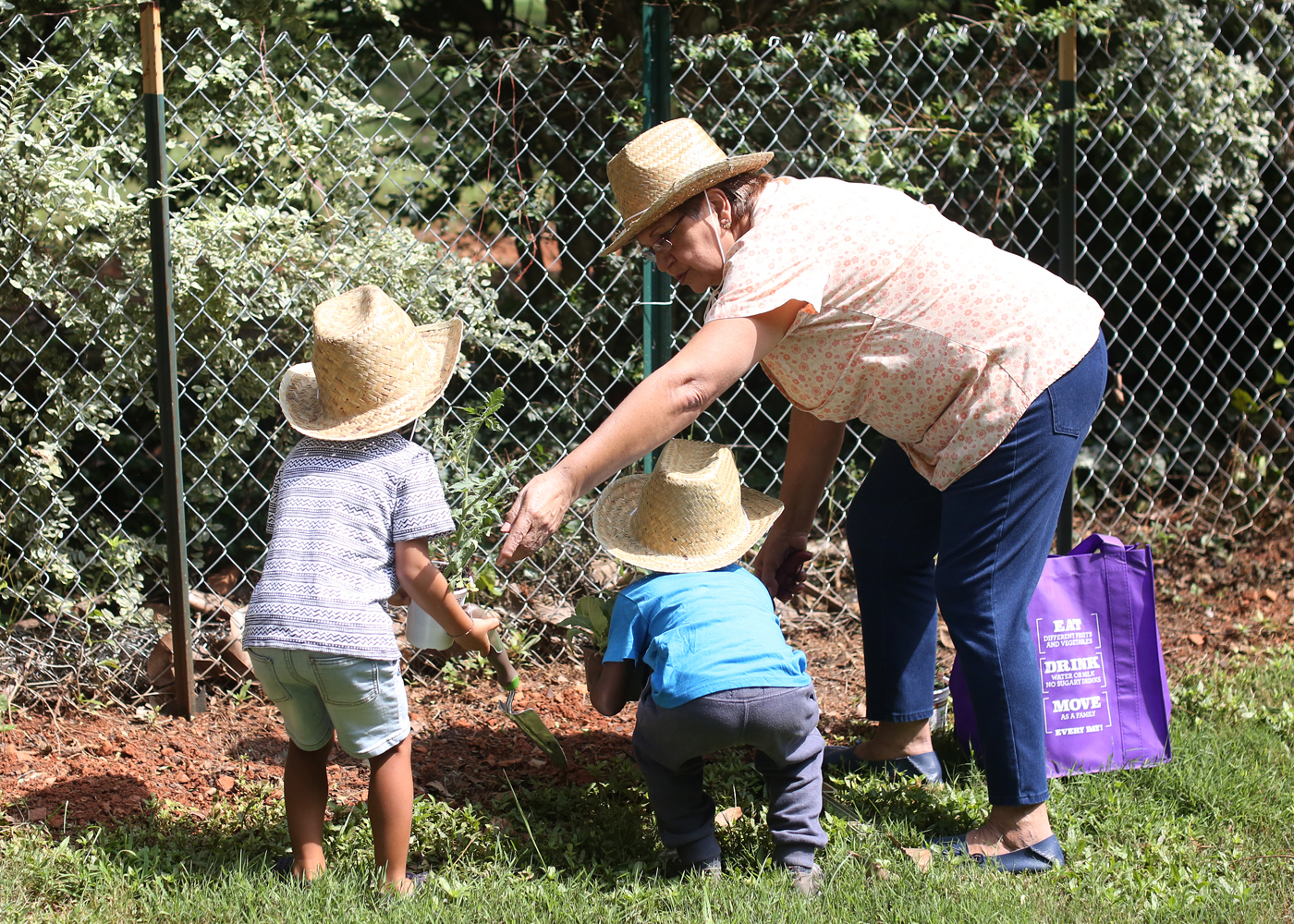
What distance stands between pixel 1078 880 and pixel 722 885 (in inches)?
29.6

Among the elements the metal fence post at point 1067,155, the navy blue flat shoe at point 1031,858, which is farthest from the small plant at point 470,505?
the metal fence post at point 1067,155

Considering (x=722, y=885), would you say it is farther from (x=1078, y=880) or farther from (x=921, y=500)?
(x=921, y=500)

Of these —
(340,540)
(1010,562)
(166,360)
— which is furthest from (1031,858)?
(166,360)

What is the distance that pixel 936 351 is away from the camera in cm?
228

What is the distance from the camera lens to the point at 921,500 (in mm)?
2719

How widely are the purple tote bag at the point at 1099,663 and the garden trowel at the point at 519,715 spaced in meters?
1.04

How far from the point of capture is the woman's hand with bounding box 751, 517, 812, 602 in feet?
9.24

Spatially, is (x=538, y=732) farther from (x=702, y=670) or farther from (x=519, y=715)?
(x=702, y=670)

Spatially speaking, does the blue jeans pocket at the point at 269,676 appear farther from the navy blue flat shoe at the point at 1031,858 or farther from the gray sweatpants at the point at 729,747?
the navy blue flat shoe at the point at 1031,858

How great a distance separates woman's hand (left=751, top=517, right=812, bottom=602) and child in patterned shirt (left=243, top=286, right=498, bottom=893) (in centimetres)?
81

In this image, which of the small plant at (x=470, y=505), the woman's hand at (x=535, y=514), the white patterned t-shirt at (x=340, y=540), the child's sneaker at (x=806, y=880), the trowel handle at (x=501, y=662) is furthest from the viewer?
the small plant at (x=470, y=505)

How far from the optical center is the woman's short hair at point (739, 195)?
7.57ft

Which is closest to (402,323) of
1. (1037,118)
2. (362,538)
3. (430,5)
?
(362,538)

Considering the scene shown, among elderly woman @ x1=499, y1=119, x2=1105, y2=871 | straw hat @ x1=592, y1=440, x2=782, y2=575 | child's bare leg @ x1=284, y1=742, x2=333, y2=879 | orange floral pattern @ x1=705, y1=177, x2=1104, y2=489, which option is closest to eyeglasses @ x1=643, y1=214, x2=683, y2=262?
elderly woman @ x1=499, y1=119, x2=1105, y2=871
